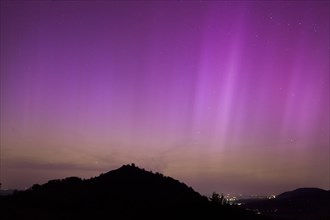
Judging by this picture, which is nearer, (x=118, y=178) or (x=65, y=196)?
(x=65, y=196)

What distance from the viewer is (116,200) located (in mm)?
43406

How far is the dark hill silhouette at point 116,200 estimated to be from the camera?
35125mm

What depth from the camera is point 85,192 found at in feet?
149

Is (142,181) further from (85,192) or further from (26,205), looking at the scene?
(26,205)

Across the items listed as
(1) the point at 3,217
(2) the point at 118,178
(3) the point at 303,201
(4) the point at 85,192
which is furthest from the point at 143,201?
(3) the point at 303,201

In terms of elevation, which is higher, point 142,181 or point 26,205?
point 142,181

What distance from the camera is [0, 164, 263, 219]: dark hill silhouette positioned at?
3512 centimetres

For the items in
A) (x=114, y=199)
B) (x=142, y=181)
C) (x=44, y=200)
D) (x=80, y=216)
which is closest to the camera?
(x=80, y=216)

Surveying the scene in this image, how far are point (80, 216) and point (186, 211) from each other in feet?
42.7

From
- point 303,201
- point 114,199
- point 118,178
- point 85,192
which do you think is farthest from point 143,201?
point 303,201

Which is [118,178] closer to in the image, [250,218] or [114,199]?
[114,199]

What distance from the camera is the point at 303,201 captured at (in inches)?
5738

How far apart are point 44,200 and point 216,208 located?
63.0ft

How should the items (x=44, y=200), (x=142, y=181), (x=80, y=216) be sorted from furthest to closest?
(x=142, y=181)
(x=44, y=200)
(x=80, y=216)
